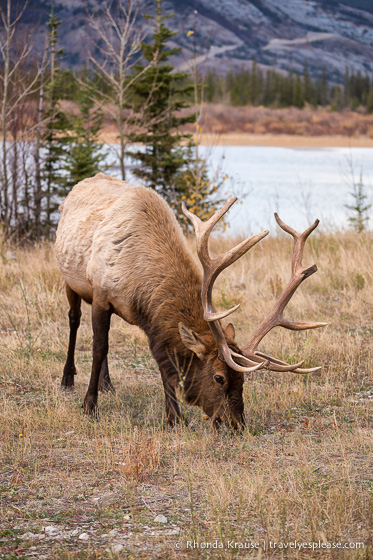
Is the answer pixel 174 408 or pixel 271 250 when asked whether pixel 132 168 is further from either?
pixel 174 408

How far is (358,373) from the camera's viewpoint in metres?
7.21

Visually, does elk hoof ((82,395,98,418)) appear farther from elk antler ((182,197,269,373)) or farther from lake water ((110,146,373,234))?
lake water ((110,146,373,234))

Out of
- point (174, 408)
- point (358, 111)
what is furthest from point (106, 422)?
point (358, 111)

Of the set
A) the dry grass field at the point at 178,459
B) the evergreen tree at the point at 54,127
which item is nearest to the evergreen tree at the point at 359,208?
the dry grass field at the point at 178,459

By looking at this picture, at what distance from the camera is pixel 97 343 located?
6.18m

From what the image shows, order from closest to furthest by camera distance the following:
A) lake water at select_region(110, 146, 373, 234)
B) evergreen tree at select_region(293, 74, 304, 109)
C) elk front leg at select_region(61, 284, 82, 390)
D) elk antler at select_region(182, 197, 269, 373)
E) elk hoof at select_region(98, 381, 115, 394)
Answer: elk antler at select_region(182, 197, 269, 373) < elk hoof at select_region(98, 381, 115, 394) < elk front leg at select_region(61, 284, 82, 390) < lake water at select_region(110, 146, 373, 234) < evergreen tree at select_region(293, 74, 304, 109)

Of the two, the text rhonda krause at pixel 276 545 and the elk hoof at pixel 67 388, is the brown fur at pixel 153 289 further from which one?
the text rhonda krause at pixel 276 545

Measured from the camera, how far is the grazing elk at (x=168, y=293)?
17.3 feet

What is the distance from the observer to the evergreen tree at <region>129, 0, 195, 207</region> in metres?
20.4

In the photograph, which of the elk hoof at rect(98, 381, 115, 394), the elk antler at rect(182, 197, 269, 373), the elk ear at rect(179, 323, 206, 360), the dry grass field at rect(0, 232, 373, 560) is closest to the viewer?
the dry grass field at rect(0, 232, 373, 560)

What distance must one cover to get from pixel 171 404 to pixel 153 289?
926 millimetres

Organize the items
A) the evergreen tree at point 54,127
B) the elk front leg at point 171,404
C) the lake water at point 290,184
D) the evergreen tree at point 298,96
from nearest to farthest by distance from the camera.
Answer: the elk front leg at point 171,404 < the lake water at point 290,184 < the evergreen tree at point 54,127 < the evergreen tree at point 298,96

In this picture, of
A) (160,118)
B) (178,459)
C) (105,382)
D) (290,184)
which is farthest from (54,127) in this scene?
(178,459)

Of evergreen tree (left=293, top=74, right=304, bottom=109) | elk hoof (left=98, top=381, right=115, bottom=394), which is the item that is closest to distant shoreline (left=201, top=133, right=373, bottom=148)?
evergreen tree (left=293, top=74, right=304, bottom=109)
